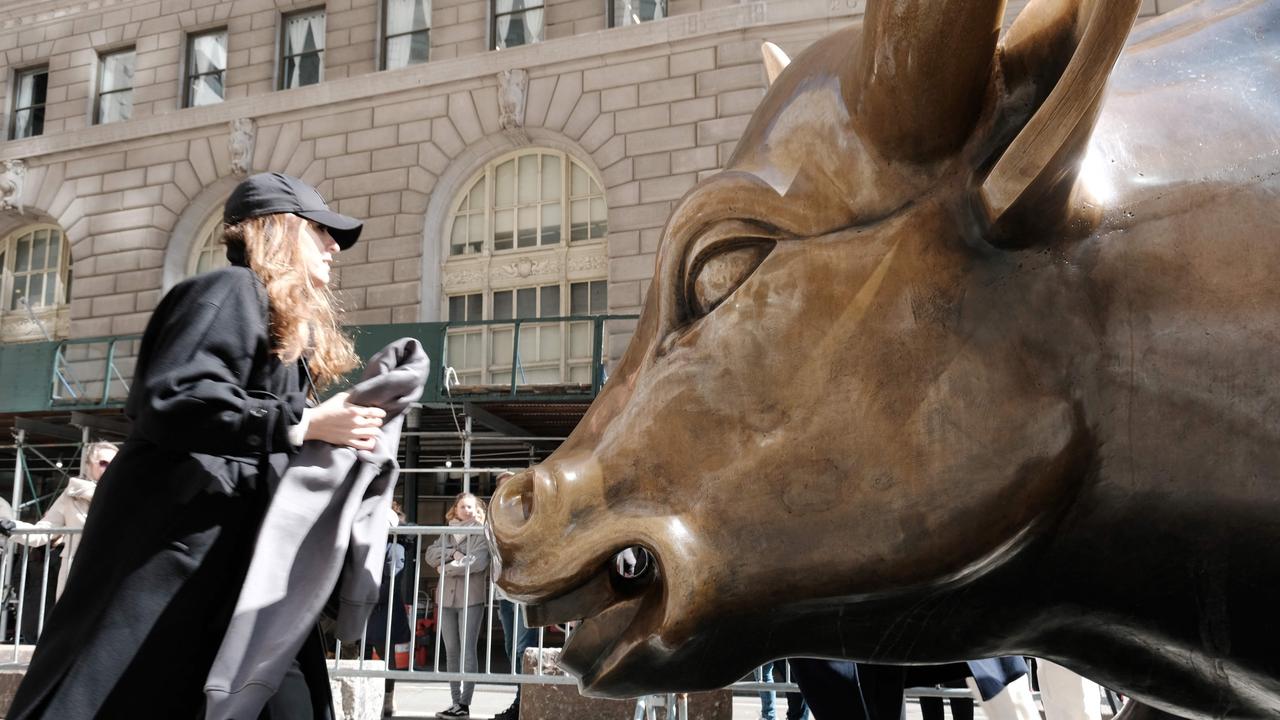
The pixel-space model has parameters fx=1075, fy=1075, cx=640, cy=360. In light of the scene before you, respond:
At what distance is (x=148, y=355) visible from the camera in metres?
2.38

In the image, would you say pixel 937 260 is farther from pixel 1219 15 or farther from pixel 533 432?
pixel 533 432

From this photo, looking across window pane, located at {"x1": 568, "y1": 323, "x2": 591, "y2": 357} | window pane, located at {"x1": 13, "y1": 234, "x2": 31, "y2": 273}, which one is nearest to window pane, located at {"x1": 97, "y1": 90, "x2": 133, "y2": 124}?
window pane, located at {"x1": 13, "y1": 234, "x2": 31, "y2": 273}

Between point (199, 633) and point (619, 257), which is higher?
point (619, 257)

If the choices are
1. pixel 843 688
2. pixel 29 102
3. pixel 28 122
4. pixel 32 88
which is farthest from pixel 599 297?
pixel 843 688

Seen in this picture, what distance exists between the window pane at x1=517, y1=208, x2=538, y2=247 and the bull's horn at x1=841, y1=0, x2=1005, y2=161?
19.2 meters

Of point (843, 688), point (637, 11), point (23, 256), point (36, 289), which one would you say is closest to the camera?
point (843, 688)

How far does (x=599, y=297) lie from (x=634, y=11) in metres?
5.15

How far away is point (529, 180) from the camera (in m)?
20.2

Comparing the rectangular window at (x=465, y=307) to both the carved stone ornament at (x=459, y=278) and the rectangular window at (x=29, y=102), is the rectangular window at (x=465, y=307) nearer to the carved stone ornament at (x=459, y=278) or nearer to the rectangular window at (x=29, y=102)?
the carved stone ornament at (x=459, y=278)

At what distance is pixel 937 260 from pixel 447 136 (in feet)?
64.7

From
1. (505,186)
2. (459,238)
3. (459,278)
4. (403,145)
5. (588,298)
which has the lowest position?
(588,298)

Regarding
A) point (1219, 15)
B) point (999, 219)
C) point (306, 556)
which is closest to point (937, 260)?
point (999, 219)

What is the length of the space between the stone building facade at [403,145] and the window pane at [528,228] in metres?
0.05

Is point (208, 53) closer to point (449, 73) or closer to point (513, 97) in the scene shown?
point (449, 73)
